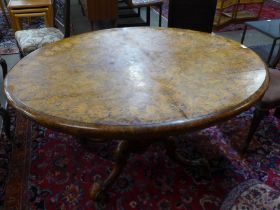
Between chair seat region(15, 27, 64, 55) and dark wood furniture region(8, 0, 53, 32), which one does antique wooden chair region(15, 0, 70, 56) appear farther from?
dark wood furniture region(8, 0, 53, 32)

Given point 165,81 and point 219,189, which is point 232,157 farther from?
point 165,81

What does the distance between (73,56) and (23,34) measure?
1423mm

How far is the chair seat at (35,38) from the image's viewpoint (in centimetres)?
231

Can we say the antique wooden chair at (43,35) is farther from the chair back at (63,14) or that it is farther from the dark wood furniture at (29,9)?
the dark wood furniture at (29,9)

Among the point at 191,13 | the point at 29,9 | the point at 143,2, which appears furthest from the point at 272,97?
the point at 29,9

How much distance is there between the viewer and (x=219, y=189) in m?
1.54

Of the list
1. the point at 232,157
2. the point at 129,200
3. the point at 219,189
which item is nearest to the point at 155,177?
the point at 129,200

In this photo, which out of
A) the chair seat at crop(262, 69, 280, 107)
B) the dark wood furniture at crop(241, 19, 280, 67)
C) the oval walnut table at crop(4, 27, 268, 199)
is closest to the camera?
the oval walnut table at crop(4, 27, 268, 199)

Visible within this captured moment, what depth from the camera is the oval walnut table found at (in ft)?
2.91

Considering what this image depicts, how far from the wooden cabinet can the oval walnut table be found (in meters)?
2.55

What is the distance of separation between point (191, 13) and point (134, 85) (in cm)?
153

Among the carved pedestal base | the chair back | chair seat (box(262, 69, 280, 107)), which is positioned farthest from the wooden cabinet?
the carved pedestal base

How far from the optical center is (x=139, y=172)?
165 cm

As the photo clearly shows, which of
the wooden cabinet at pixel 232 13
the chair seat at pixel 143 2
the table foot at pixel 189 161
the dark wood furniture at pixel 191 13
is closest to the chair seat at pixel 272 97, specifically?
the table foot at pixel 189 161
